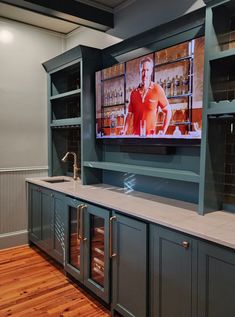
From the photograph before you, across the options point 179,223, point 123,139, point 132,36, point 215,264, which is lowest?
point 215,264

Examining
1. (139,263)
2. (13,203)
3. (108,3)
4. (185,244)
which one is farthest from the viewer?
(13,203)

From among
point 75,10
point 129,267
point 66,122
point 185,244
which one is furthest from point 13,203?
point 185,244

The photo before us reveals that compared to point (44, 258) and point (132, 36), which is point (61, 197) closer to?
point (44, 258)

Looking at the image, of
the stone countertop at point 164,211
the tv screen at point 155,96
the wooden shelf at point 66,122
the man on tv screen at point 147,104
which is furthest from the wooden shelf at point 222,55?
the wooden shelf at point 66,122

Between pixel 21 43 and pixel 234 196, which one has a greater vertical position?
pixel 21 43

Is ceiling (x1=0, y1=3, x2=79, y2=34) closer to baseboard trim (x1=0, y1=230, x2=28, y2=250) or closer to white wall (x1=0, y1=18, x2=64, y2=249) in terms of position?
white wall (x1=0, y1=18, x2=64, y2=249)

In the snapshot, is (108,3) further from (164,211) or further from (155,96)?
(164,211)

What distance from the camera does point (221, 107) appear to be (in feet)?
5.97

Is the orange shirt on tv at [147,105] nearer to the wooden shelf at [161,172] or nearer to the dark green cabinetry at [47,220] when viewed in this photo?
the wooden shelf at [161,172]

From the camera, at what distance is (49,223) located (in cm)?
325

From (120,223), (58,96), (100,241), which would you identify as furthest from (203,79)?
(58,96)

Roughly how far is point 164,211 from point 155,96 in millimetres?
1009

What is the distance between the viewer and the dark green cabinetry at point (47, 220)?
3.01 m

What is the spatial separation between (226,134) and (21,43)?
9.56 feet
